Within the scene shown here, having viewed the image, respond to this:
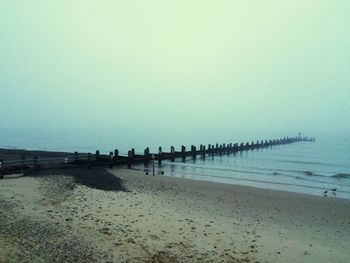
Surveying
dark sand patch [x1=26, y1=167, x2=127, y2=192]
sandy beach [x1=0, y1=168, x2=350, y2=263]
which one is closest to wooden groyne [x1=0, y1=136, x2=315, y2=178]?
dark sand patch [x1=26, y1=167, x2=127, y2=192]

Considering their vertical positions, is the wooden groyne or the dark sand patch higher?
the wooden groyne

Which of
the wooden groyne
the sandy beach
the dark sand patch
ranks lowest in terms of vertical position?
the sandy beach

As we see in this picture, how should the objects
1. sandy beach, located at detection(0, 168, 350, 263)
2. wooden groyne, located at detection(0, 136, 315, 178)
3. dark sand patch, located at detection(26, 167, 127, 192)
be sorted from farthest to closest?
wooden groyne, located at detection(0, 136, 315, 178)
dark sand patch, located at detection(26, 167, 127, 192)
sandy beach, located at detection(0, 168, 350, 263)

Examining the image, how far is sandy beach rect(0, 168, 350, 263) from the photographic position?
846 cm

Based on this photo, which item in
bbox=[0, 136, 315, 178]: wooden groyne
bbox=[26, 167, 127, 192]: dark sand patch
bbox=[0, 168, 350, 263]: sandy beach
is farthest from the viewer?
bbox=[0, 136, 315, 178]: wooden groyne

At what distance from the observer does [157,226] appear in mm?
10875

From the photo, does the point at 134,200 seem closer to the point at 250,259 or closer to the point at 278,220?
the point at 278,220

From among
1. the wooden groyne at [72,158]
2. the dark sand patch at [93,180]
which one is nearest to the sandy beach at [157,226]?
the dark sand patch at [93,180]

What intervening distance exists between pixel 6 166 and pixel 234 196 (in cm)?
1246

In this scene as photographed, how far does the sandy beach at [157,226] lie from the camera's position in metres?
8.46

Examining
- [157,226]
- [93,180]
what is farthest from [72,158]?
[157,226]

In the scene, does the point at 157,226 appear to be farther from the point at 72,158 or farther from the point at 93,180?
the point at 72,158

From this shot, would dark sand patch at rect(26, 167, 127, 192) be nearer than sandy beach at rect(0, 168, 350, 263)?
No

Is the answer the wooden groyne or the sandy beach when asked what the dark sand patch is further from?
the wooden groyne
